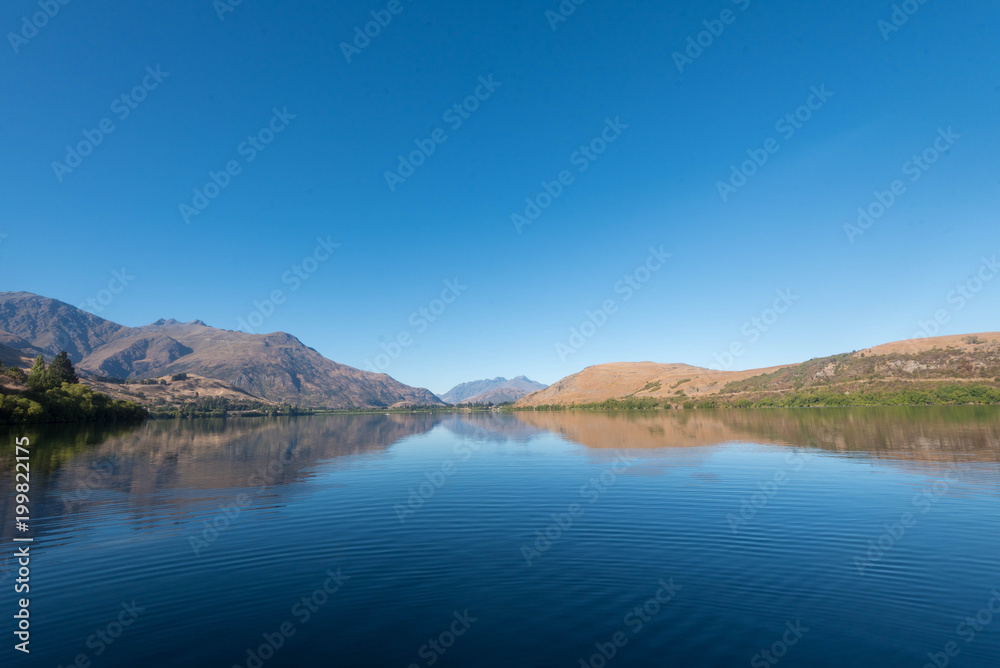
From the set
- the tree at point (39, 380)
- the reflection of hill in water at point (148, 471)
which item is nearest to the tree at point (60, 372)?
the tree at point (39, 380)

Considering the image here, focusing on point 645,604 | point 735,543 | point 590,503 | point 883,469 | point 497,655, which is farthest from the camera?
point 883,469

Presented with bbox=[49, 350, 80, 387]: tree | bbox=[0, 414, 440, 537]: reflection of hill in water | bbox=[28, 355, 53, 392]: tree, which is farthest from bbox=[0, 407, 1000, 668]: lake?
bbox=[49, 350, 80, 387]: tree

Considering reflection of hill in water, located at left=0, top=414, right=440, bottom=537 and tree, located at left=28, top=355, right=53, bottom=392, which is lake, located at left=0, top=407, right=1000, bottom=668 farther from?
tree, located at left=28, top=355, right=53, bottom=392

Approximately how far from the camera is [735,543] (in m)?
22.6

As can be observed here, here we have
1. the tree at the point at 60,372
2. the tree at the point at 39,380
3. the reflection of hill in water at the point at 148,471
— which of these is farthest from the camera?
the tree at the point at 60,372

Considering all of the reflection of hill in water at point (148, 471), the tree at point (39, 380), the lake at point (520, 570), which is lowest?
the lake at point (520, 570)

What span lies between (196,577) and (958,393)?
238 metres

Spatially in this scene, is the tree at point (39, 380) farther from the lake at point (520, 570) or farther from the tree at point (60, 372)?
the lake at point (520, 570)

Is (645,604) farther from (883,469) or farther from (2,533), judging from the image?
(883,469)

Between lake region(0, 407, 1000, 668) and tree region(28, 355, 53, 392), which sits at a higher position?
tree region(28, 355, 53, 392)

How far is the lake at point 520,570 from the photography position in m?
13.0

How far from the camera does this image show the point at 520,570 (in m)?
19.4

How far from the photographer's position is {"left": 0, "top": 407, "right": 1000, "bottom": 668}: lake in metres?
13.0

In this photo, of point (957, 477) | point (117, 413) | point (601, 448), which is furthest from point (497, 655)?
point (117, 413)
